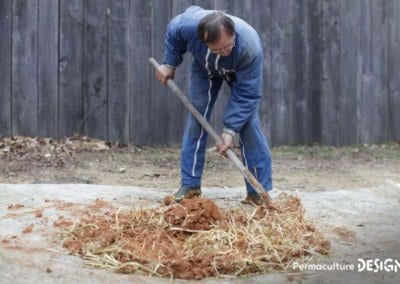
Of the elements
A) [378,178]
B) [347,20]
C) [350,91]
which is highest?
[347,20]

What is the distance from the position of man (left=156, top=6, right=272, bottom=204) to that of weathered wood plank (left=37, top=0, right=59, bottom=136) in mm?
2286

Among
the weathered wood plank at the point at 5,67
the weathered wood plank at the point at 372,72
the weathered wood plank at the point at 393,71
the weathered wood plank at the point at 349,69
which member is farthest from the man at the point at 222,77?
the weathered wood plank at the point at 393,71

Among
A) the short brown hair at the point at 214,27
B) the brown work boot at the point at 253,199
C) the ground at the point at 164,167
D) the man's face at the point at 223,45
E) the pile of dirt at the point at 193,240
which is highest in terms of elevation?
the short brown hair at the point at 214,27

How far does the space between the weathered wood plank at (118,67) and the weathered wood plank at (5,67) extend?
0.92m

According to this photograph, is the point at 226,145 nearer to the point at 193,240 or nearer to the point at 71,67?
the point at 193,240

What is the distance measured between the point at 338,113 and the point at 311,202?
2.98m

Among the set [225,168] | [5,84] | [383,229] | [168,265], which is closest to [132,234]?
[168,265]

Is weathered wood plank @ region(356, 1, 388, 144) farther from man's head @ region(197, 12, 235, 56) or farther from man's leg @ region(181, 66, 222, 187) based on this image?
man's head @ region(197, 12, 235, 56)

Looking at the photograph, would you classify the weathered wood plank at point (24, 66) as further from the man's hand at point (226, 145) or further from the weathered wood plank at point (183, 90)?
the man's hand at point (226, 145)

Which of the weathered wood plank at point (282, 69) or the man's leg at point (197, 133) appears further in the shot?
the weathered wood plank at point (282, 69)

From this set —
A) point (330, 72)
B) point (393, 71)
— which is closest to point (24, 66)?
point (330, 72)

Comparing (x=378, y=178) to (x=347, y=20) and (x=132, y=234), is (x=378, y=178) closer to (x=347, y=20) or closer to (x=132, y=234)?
(x=347, y=20)

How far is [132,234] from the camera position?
12.3 ft

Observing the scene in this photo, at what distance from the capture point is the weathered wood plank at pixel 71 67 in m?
6.79
